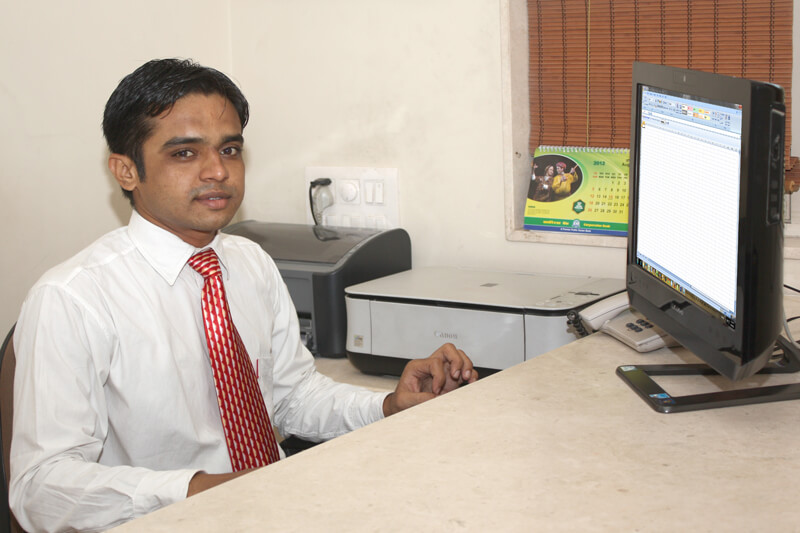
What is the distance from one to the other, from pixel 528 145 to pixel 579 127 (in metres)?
0.14

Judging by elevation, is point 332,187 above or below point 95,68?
below

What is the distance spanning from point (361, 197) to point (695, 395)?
133 centimetres

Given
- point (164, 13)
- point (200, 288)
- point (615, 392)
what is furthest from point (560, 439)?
point (164, 13)

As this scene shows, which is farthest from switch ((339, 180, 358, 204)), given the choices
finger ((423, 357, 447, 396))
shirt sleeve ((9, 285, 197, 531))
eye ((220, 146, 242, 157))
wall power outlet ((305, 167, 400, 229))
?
shirt sleeve ((9, 285, 197, 531))

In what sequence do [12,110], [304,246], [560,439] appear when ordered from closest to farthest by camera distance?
[560,439] → [12,110] → [304,246]

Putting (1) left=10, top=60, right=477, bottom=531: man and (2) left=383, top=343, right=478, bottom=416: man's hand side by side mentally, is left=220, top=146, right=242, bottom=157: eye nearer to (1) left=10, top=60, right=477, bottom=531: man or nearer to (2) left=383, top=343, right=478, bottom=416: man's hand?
(1) left=10, top=60, right=477, bottom=531: man

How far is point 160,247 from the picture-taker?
138 centimetres

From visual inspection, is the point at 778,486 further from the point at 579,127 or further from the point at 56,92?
the point at 56,92

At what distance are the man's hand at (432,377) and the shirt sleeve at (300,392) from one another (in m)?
0.08

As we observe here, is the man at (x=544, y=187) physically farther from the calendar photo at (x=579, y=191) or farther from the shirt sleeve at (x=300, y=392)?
the shirt sleeve at (x=300, y=392)

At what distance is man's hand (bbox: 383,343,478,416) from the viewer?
4.65ft

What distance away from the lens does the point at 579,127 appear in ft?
7.03

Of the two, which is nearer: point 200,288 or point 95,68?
point 200,288

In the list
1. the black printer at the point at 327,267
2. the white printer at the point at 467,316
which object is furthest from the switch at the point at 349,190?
the white printer at the point at 467,316
